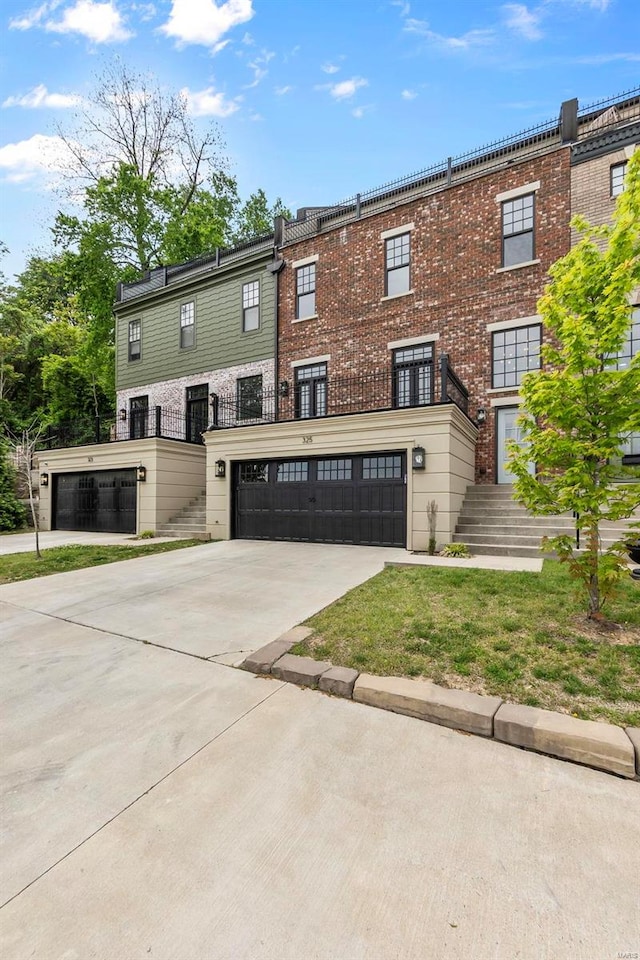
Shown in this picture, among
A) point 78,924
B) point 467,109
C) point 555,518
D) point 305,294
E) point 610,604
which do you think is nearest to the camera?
point 78,924

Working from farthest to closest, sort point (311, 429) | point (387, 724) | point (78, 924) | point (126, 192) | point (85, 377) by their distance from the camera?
point (85, 377), point (126, 192), point (311, 429), point (387, 724), point (78, 924)

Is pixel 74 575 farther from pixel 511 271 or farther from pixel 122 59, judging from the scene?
pixel 122 59

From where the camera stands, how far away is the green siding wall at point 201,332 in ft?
46.8

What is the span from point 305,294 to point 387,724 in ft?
44.1

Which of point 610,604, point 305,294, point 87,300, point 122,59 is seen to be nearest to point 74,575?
point 610,604

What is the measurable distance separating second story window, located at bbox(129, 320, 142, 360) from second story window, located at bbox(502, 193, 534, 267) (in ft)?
45.7

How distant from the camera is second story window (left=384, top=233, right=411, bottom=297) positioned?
12141 millimetres

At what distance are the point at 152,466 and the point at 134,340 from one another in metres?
7.82

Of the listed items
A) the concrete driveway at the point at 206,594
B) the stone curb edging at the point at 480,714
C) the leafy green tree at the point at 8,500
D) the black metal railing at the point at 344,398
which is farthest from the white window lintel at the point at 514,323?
the leafy green tree at the point at 8,500

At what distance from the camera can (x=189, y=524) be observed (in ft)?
41.2

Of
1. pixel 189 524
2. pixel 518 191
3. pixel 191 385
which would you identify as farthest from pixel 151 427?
pixel 518 191

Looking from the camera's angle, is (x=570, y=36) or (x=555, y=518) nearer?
(x=555, y=518)

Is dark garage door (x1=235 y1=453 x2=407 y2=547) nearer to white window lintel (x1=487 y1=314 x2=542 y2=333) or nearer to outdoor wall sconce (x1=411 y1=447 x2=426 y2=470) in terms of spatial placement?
outdoor wall sconce (x1=411 y1=447 x2=426 y2=470)

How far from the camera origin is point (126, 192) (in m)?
19.5
